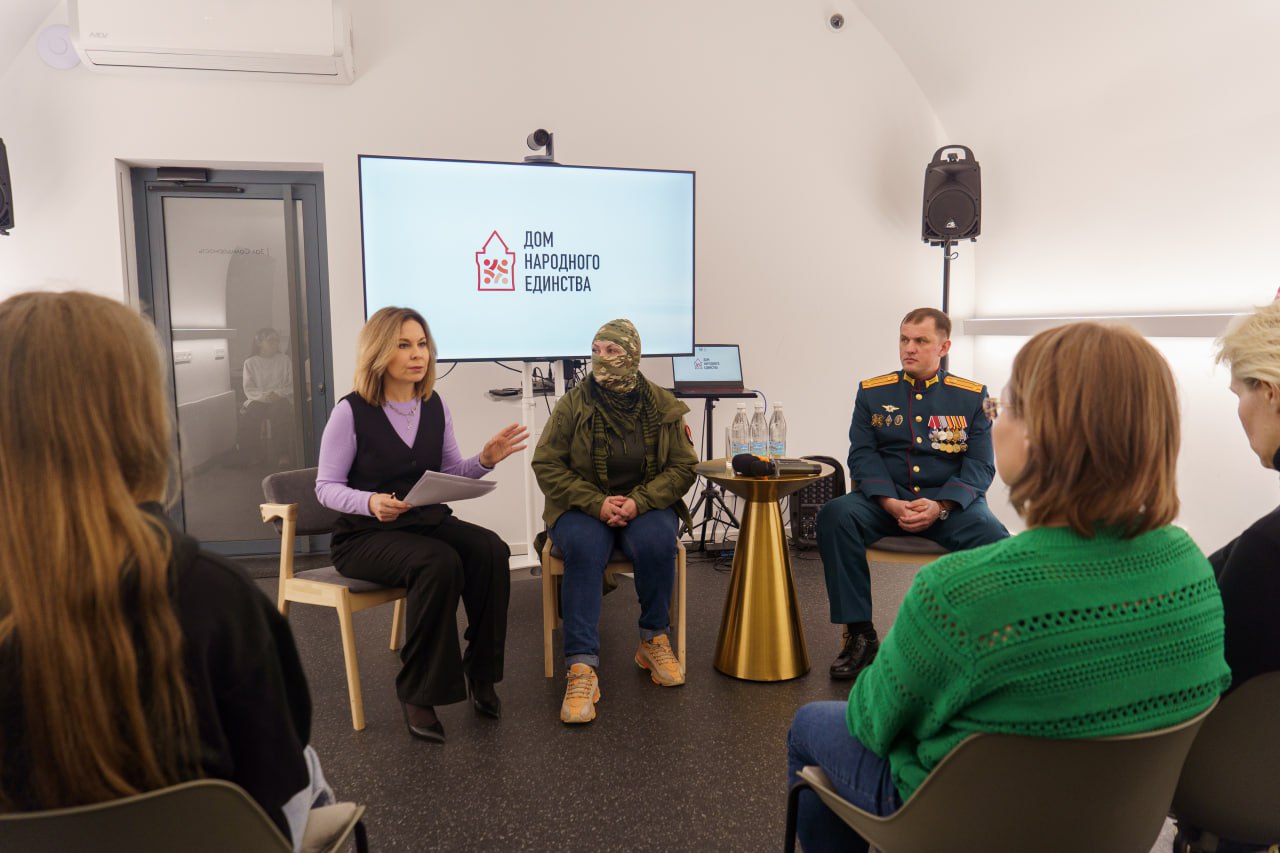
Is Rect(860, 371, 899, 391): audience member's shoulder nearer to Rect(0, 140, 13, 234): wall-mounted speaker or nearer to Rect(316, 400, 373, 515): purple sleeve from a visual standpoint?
Rect(316, 400, 373, 515): purple sleeve

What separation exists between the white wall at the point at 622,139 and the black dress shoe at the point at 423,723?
6.58ft

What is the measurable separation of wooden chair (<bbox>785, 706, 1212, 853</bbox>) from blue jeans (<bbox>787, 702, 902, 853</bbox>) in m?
0.16

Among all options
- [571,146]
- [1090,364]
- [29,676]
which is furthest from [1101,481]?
[571,146]

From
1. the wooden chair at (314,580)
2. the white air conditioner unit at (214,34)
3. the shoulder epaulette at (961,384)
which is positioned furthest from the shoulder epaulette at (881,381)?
the white air conditioner unit at (214,34)

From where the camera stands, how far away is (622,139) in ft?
14.3

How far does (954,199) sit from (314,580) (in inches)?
144

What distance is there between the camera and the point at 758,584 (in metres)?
2.84

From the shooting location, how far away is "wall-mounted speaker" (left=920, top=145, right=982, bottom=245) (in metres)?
4.38

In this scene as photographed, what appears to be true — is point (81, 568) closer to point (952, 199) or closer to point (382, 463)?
point (382, 463)

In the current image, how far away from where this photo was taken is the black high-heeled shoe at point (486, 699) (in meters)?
2.58

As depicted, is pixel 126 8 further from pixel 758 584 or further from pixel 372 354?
pixel 758 584

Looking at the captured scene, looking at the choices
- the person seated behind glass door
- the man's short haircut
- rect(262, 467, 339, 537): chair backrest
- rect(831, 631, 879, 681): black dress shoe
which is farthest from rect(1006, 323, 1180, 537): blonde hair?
the person seated behind glass door

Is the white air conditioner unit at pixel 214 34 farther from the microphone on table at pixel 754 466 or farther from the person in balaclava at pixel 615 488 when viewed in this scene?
the microphone on table at pixel 754 466

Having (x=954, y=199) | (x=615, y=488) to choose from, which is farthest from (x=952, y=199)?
(x=615, y=488)
